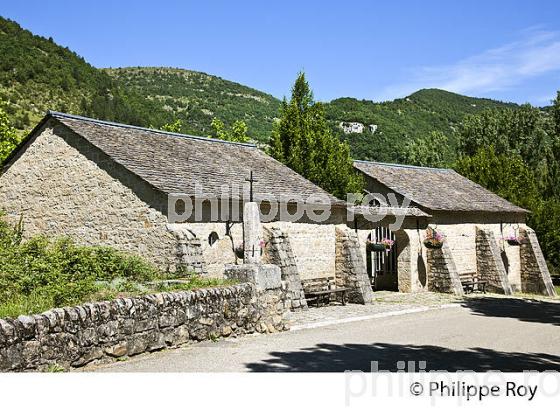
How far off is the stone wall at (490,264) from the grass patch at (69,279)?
16.3 m

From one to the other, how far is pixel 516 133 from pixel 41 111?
45.0 meters

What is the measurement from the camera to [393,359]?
863 cm

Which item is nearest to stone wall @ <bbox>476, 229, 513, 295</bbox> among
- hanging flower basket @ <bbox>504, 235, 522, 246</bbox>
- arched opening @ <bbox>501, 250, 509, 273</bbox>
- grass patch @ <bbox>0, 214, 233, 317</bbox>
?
arched opening @ <bbox>501, 250, 509, 273</bbox>

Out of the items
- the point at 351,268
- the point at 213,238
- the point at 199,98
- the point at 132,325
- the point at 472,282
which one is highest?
the point at 199,98

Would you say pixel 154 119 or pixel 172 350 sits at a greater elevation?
pixel 154 119

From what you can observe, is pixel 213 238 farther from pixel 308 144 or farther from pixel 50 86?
pixel 50 86

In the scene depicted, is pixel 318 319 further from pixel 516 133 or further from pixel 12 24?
pixel 12 24

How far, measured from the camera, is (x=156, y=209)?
46.5ft

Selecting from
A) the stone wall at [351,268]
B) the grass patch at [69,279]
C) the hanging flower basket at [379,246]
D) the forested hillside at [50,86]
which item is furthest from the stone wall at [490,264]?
the forested hillside at [50,86]

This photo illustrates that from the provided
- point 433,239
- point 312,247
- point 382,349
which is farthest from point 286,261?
point 433,239

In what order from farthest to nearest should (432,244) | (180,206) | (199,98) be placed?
(199,98)
(432,244)
(180,206)

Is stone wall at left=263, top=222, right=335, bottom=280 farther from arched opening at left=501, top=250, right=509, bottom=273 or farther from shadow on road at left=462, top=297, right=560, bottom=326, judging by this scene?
arched opening at left=501, top=250, right=509, bottom=273

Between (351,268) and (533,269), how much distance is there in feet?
41.2
